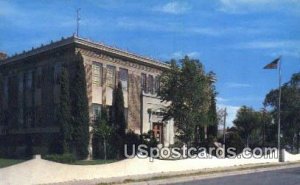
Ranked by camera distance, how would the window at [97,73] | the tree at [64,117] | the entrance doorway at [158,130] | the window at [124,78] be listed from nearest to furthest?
the tree at [64,117] < the window at [97,73] < the window at [124,78] < the entrance doorway at [158,130]

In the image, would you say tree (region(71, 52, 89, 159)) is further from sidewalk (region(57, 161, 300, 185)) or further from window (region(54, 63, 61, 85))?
sidewalk (region(57, 161, 300, 185))

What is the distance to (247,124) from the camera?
208 feet

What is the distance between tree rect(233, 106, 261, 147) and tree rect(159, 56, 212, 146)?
2823 cm

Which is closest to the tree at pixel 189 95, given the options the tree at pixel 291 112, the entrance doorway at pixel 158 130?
the entrance doorway at pixel 158 130

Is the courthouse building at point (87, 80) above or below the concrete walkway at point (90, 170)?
above

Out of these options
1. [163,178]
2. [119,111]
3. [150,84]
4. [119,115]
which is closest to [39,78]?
[119,111]

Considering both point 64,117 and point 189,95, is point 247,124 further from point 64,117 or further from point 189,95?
point 64,117

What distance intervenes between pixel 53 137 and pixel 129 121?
6.94 metres

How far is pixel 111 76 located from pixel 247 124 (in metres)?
26.3

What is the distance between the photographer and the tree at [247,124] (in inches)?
2479

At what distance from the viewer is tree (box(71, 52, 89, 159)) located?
37500 mm

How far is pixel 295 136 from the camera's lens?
62.3 metres

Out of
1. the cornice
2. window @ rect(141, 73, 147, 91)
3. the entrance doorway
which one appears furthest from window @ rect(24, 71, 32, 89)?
the entrance doorway

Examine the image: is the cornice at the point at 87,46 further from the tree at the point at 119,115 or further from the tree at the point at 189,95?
the tree at the point at 189,95
